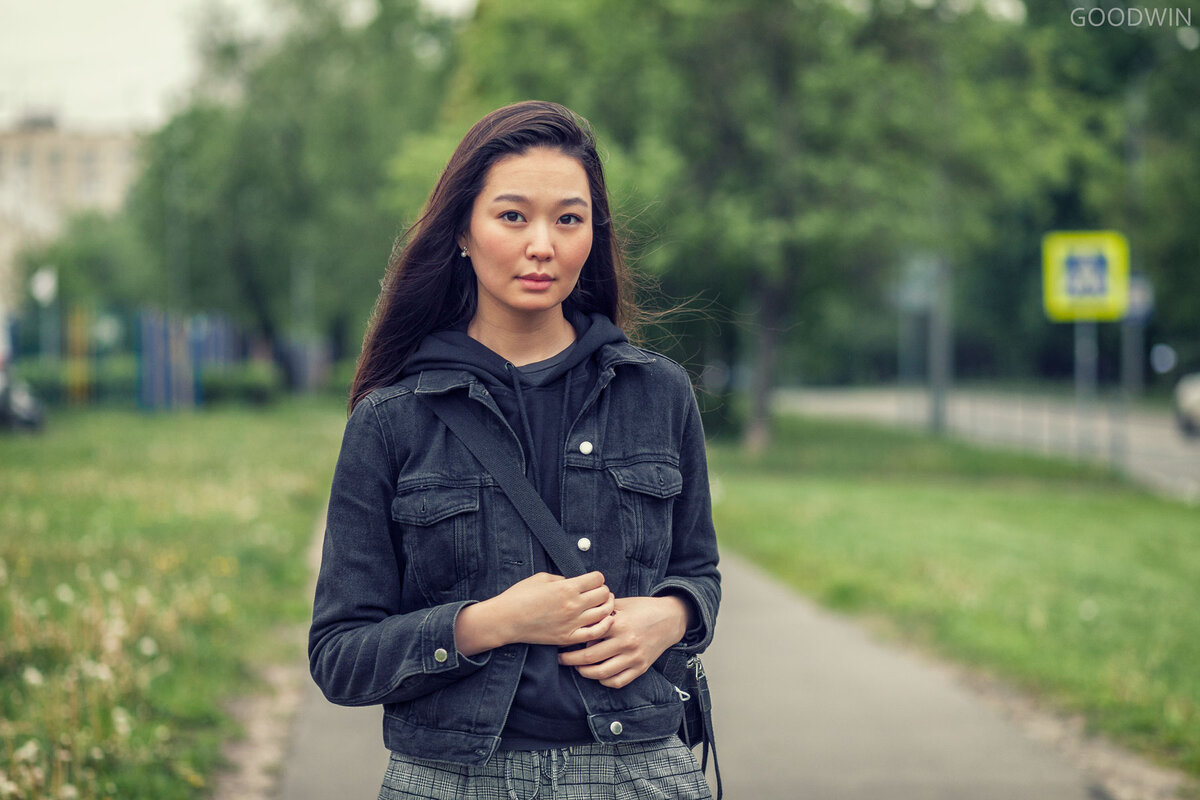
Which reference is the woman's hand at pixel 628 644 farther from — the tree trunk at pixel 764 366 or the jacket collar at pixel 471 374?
the tree trunk at pixel 764 366

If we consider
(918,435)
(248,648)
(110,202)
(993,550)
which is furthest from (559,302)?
(110,202)

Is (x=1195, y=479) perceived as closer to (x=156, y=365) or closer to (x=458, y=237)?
(x=458, y=237)

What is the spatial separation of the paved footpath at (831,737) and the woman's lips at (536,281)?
10.3 ft

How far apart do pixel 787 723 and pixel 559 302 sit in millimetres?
4124

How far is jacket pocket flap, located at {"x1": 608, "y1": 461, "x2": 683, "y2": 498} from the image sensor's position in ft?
6.66

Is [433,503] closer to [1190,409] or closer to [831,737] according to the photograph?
[831,737]

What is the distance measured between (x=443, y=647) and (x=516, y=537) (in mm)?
192

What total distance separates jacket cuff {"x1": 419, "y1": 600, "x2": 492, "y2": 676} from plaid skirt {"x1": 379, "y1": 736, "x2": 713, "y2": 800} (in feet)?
0.51

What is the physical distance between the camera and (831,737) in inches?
220

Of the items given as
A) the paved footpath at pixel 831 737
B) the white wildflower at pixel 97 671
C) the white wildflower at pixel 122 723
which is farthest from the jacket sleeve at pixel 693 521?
the white wildflower at pixel 97 671

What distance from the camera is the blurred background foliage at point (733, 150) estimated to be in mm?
21719

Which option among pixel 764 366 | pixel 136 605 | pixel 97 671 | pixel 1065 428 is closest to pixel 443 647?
pixel 97 671

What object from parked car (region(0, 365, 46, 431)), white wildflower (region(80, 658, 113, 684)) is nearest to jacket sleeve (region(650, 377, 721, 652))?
white wildflower (region(80, 658, 113, 684))

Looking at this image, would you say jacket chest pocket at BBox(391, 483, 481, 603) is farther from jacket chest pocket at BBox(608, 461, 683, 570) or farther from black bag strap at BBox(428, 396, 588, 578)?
jacket chest pocket at BBox(608, 461, 683, 570)
